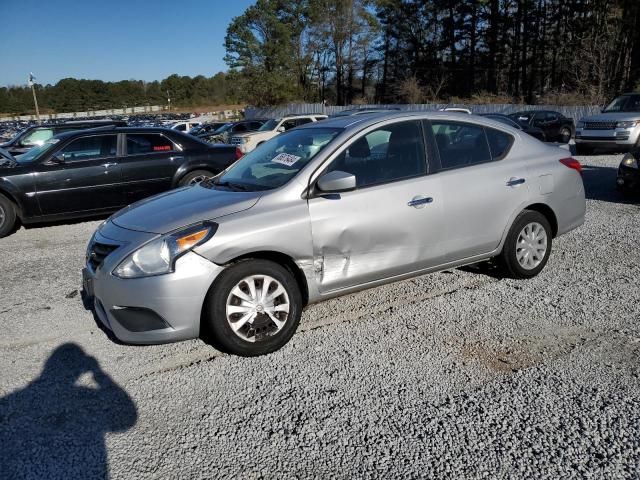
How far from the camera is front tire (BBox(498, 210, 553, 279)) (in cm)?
457

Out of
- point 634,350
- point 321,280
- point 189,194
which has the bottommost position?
point 634,350

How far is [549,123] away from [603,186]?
1243cm

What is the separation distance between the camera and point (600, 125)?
14.6m

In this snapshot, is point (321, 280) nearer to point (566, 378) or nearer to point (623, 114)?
point (566, 378)

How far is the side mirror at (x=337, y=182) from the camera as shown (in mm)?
3557

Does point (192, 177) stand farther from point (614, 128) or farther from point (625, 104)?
point (625, 104)

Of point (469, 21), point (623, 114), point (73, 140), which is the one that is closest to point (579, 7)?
point (469, 21)

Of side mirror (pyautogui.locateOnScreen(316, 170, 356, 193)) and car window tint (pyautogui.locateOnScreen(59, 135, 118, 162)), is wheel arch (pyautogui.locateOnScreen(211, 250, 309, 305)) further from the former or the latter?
car window tint (pyautogui.locateOnScreen(59, 135, 118, 162))

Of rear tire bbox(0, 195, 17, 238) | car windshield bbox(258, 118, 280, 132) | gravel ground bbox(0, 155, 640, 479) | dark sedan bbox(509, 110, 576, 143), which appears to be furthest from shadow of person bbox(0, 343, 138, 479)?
dark sedan bbox(509, 110, 576, 143)

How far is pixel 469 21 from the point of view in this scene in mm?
57500

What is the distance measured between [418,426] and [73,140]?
732cm

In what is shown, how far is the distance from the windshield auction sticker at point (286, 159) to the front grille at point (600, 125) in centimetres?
1345

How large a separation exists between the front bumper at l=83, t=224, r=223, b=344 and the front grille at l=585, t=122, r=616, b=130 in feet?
47.9

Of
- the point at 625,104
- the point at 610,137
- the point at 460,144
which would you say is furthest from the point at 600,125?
the point at 460,144
